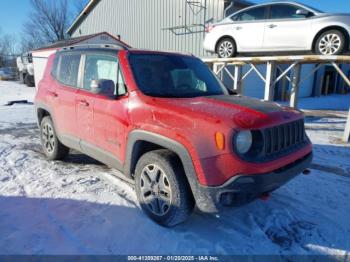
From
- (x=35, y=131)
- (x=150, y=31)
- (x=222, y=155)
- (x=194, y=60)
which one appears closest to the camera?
(x=222, y=155)

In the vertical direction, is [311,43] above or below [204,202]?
above

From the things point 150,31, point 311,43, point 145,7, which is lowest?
Result: point 311,43

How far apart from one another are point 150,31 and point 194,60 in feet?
49.2

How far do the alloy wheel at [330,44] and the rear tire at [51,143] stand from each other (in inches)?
292

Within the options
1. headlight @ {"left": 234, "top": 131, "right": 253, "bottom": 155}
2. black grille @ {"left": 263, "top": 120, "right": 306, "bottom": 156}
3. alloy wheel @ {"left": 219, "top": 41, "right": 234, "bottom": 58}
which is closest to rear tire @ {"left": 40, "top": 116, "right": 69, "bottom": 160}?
headlight @ {"left": 234, "top": 131, "right": 253, "bottom": 155}

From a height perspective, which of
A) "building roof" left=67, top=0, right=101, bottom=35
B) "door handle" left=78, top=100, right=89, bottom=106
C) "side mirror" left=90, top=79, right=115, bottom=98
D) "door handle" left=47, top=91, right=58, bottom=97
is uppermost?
"building roof" left=67, top=0, right=101, bottom=35

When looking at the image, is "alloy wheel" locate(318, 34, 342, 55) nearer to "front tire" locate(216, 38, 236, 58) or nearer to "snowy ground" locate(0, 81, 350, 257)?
"front tire" locate(216, 38, 236, 58)

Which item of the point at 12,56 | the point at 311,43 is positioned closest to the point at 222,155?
the point at 311,43

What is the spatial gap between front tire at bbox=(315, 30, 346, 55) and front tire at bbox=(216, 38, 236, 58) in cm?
262

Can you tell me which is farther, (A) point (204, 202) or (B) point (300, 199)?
(B) point (300, 199)

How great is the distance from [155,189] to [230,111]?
120cm

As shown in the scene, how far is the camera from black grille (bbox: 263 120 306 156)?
2766 millimetres

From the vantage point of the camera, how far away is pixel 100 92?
11.2 feet

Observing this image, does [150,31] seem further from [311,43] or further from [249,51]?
[311,43]
